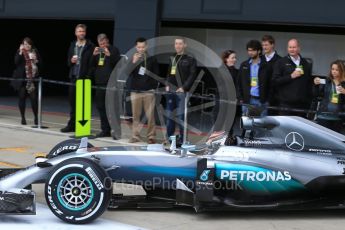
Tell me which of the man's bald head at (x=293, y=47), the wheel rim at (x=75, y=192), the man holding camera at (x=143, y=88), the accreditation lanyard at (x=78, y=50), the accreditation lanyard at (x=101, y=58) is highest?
the man's bald head at (x=293, y=47)

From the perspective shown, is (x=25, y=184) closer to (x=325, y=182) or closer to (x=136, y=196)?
(x=136, y=196)

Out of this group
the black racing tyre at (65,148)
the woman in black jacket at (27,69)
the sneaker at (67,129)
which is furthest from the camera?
the woman in black jacket at (27,69)

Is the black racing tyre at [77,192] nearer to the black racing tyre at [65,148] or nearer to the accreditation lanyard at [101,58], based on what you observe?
the black racing tyre at [65,148]

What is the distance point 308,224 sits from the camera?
5.11 meters

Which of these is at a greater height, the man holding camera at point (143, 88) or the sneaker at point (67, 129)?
the man holding camera at point (143, 88)

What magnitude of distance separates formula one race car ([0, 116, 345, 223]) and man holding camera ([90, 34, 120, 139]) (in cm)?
434

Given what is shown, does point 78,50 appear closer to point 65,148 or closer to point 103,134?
point 103,134

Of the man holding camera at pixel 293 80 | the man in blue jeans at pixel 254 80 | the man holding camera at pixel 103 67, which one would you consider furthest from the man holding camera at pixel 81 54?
the man holding camera at pixel 293 80

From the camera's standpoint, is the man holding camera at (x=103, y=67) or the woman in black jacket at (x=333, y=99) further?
the man holding camera at (x=103, y=67)

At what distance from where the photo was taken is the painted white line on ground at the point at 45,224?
4.77 metres

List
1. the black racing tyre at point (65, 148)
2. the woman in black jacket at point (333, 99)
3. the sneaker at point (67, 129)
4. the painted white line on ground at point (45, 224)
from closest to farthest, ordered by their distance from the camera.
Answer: the painted white line on ground at point (45, 224) < the black racing tyre at point (65, 148) < the woman in black jacket at point (333, 99) < the sneaker at point (67, 129)

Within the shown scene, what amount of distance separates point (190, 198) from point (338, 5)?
21.0 feet

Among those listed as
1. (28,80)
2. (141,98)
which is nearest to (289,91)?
(141,98)

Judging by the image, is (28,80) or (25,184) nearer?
(25,184)
